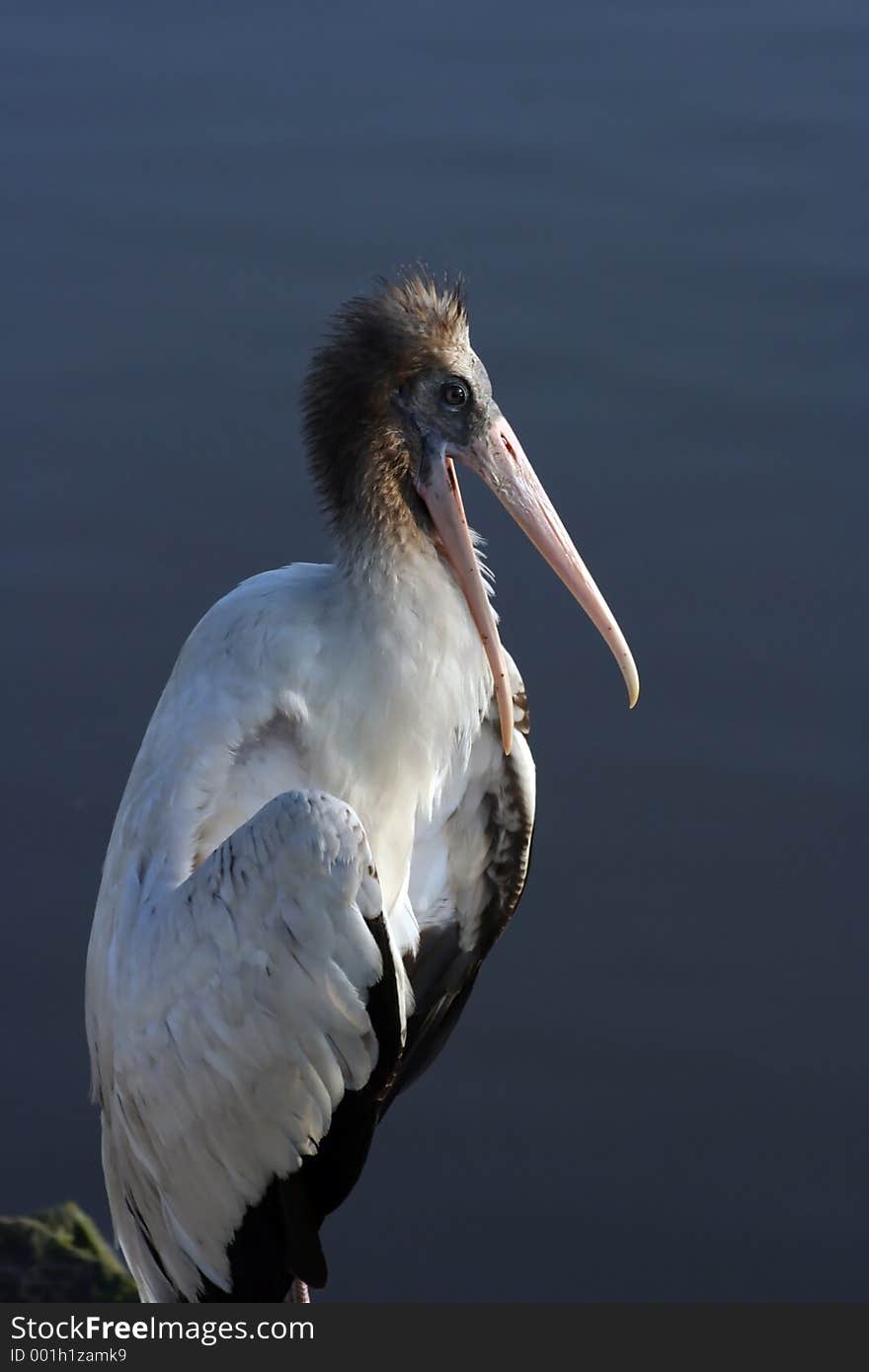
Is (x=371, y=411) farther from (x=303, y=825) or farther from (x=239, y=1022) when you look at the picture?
(x=239, y=1022)

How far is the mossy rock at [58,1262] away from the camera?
4824mm

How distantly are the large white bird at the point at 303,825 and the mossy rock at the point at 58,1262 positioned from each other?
63cm

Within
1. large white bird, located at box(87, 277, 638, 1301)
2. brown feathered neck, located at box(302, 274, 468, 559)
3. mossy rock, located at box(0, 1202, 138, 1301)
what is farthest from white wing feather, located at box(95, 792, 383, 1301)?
mossy rock, located at box(0, 1202, 138, 1301)

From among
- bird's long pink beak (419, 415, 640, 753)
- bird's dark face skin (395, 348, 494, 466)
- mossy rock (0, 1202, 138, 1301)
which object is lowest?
mossy rock (0, 1202, 138, 1301)

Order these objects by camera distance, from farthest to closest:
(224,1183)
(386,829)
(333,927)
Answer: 1. (386,829)
2. (224,1183)
3. (333,927)

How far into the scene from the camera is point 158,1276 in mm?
4227

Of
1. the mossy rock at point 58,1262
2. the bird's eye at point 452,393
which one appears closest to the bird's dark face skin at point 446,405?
the bird's eye at point 452,393

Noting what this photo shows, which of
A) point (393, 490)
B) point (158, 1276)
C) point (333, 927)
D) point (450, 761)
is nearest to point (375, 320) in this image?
point (393, 490)

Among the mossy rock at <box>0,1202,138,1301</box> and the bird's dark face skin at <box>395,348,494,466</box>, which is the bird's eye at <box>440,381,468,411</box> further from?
the mossy rock at <box>0,1202,138,1301</box>

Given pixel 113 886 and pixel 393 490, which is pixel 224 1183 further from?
pixel 393 490

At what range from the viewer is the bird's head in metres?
4.05

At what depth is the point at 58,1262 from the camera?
4926mm

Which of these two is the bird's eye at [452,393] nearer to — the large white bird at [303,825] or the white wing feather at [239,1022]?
the large white bird at [303,825]

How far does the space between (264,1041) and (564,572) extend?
1.11 m
